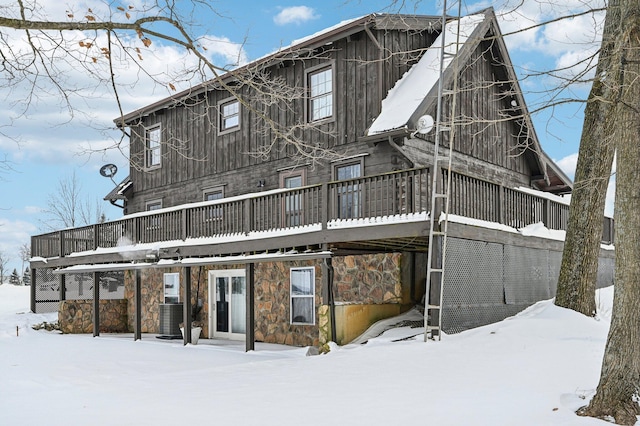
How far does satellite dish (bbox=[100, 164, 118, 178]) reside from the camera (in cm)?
2117

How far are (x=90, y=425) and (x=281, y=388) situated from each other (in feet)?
8.94

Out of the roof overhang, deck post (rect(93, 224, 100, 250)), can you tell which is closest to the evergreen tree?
the roof overhang

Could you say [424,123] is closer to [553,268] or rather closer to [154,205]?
[553,268]

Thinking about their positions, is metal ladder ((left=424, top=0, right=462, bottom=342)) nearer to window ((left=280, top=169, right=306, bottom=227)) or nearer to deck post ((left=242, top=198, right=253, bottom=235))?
window ((left=280, top=169, right=306, bottom=227))

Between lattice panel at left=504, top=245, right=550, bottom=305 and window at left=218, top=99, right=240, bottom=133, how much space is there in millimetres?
9089

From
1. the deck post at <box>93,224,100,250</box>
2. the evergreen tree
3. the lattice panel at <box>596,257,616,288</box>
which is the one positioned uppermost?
the deck post at <box>93,224,100,250</box>

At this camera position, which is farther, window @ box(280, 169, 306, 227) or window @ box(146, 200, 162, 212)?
window @ box(146, 200, 162, 212)

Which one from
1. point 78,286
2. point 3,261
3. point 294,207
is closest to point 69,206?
point 78,286

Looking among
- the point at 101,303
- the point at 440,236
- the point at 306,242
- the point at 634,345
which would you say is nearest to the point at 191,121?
the point at 101,303

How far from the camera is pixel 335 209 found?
42.7ft

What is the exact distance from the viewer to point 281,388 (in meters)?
8.88

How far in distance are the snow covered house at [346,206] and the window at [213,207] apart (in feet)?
0.20

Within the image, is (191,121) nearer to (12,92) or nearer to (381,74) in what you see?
(381,74)

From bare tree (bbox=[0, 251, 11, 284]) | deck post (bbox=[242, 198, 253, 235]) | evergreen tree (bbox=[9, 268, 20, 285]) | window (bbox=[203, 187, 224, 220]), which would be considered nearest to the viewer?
deck post (bbox=[242, 198, 253, 235])
